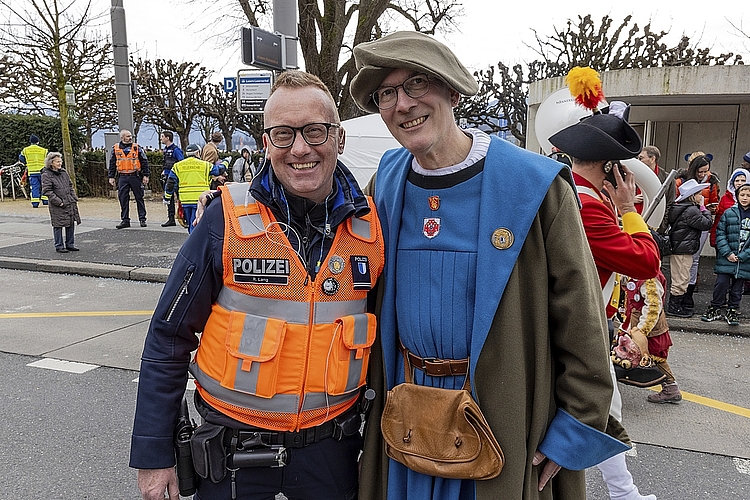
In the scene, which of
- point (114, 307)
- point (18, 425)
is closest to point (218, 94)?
point (114, 307)

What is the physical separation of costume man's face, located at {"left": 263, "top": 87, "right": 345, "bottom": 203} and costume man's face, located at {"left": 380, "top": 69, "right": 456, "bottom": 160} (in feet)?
0.69

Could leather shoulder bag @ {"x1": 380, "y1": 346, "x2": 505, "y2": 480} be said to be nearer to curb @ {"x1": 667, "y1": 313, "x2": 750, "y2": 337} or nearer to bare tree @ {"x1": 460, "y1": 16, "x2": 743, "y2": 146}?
curb @ {"x1": 667, "y1": 313, "x2": 750, "y2": 337}

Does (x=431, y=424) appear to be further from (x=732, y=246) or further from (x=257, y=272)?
(x=732, y=246)

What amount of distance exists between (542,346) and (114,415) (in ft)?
10.7

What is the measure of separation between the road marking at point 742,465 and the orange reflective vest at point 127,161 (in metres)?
11.6

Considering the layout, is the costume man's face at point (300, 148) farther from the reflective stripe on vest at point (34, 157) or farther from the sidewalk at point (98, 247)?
the reflective stripe on vest at point (34, 157)

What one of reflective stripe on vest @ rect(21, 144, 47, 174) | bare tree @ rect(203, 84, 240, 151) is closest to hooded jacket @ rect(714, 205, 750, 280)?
reflective stripe on vest @ rect(21, 144, 47, 174)

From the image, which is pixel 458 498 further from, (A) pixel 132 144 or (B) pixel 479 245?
(A) pixel 132 144

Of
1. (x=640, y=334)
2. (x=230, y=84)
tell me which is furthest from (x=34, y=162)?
(x=640, y=334)

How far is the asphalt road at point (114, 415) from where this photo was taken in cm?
313

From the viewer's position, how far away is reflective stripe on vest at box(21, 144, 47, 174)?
1496 cm

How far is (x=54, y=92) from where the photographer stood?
16.9m

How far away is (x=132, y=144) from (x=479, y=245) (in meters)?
12.0

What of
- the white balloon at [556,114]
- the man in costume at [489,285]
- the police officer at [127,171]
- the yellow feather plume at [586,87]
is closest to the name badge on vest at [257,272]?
the man in costume at [489,285]
